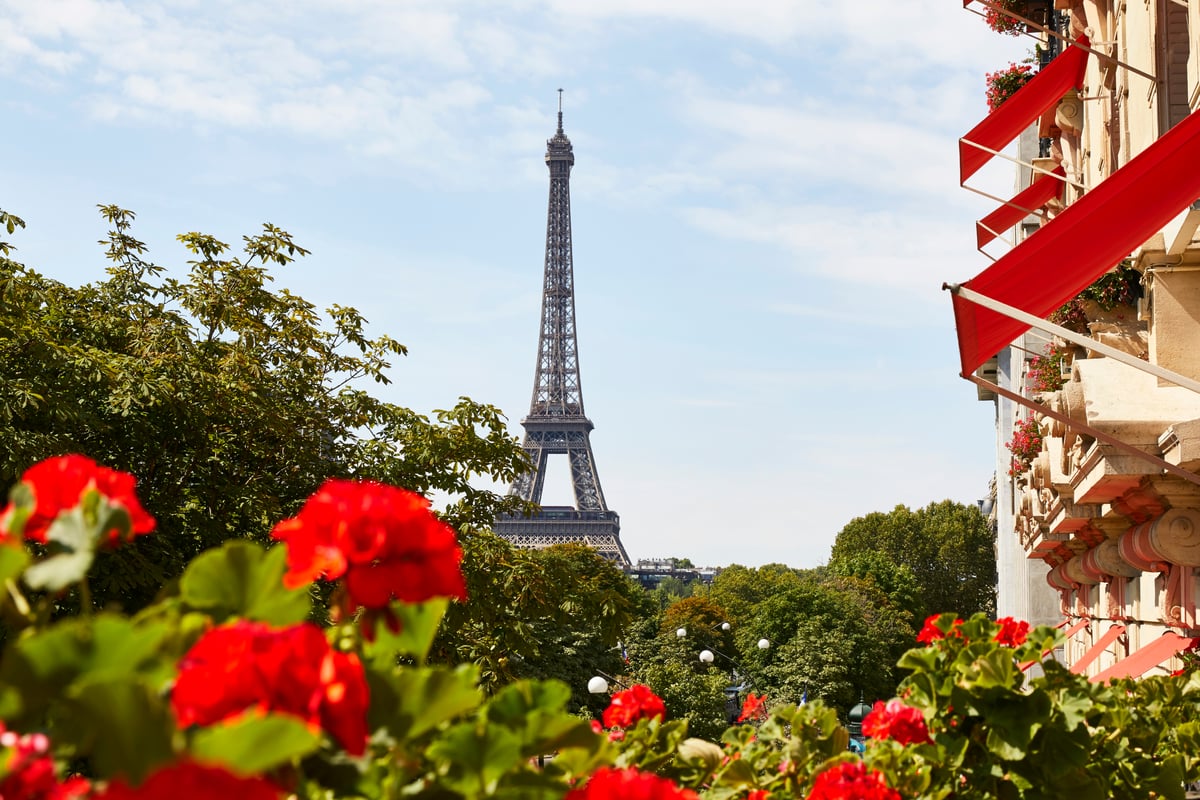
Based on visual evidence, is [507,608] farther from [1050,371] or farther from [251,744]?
[251,744]

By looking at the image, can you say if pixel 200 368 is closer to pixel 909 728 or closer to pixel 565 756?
pixel 909 728

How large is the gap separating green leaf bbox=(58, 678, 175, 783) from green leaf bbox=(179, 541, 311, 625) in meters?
0.60

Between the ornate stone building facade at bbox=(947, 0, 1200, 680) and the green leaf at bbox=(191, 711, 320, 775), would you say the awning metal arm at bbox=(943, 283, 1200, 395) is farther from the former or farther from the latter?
the green leaf at bbox=(191, 711, 320, 775)

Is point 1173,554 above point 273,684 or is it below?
above

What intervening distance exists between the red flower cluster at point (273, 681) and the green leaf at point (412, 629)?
0.37m

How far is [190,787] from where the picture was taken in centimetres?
121

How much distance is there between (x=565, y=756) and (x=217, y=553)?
29.9 inches

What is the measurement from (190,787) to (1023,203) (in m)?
A: 22.5

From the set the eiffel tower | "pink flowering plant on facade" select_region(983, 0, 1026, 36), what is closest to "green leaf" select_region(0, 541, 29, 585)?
"pink flowering plant on facade" select_region(983, 0, 1026, 36)

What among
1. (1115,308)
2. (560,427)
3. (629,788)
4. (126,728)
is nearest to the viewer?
(126,728)

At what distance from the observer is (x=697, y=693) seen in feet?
144

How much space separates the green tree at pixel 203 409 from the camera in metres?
12.9

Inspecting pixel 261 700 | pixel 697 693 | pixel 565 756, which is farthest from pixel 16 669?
pixel 697 693

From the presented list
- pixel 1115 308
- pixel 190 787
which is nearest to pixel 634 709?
pixel 190 787
